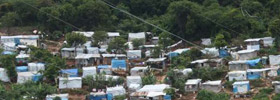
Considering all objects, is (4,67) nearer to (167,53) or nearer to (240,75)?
(167,53)

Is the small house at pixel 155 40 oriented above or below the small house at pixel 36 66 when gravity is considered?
above

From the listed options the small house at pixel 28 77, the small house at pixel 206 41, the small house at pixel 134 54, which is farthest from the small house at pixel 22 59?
the small house at pixel 206 41

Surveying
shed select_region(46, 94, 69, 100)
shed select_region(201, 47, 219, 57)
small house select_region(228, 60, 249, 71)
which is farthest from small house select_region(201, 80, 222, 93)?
shed select_region(46, 94, 69, 100)

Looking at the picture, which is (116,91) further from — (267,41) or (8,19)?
(8,19)

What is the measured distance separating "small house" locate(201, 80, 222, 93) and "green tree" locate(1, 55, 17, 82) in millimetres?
6618

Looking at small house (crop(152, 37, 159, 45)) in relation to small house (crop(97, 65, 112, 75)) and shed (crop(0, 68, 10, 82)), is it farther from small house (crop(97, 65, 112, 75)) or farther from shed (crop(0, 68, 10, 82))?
shed (crop(0, 68, 10, 82))

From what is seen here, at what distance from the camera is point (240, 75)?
19.0 metres

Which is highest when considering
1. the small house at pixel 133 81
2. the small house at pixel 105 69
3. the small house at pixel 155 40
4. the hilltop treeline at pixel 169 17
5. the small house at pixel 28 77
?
the hilltop treeline at pixel 169 17

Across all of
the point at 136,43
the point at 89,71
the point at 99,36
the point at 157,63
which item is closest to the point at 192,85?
the point at 157,63

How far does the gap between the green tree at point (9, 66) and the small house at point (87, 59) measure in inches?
109

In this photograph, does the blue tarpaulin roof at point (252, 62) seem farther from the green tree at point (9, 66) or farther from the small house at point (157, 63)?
the green tree at point (9, 66)

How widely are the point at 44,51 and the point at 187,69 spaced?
553 cm

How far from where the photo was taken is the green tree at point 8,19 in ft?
84.4

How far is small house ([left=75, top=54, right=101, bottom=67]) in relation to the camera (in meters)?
22.0
